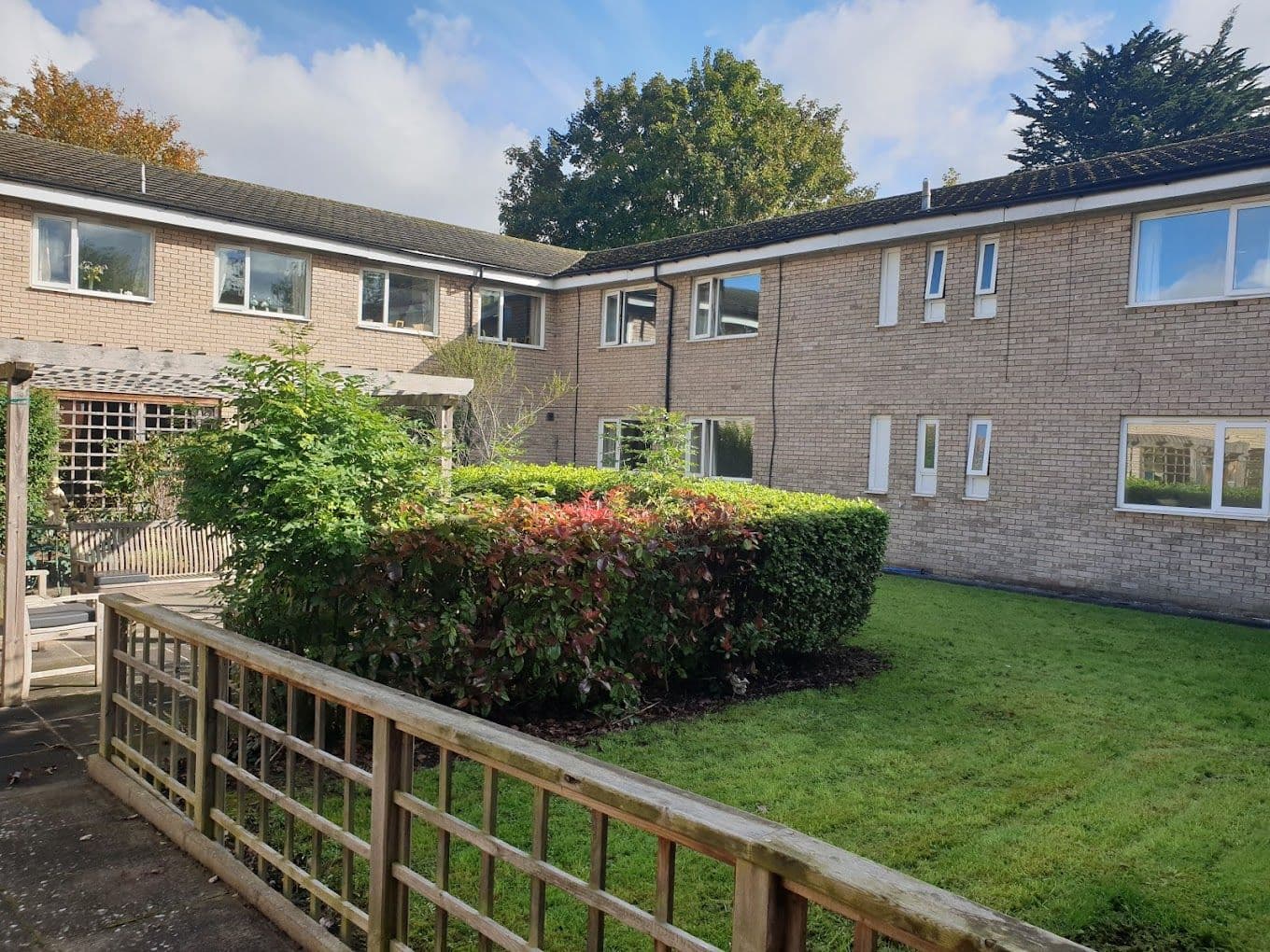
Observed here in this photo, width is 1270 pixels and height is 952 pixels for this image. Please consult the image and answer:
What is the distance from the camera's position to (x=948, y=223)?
1420 centimetres

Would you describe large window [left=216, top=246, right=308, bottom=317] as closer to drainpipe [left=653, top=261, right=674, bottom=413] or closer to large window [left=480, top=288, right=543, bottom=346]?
large window [left=480, top=288, right=543, bottom=346]

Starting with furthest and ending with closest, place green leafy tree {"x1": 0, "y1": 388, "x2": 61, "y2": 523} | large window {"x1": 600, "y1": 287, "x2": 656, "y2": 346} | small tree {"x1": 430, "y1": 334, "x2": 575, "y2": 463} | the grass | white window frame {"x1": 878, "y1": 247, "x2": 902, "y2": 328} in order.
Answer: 1. large window {"x1": 600, "y1": 287, "x2": 656, "y2": 346}
2. small tree {"x1": 430, "y1": 334, "x2": 575, "y2": 463}
3. white window frame {"x1": 878, "y1": 247, "x2": 902, "y2": 328}
4. green leafy tree {"x1": 0, "y1": 388, "x2": 61, "y2": 523}
5. the grass

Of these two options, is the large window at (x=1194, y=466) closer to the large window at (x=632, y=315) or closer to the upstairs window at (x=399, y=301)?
the large window at (x=632, y=315)

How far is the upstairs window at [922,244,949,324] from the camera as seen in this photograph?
14.8m

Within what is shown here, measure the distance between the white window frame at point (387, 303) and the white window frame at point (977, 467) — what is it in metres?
10.8

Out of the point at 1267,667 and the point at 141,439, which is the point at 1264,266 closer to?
the point at 1267,667

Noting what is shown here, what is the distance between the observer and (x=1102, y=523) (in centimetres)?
1273

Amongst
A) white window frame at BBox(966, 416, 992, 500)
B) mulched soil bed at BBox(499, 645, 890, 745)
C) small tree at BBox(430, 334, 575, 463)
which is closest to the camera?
mulched soil bed at BBox(499, 645, 890, 745)

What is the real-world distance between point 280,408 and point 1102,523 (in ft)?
36.9

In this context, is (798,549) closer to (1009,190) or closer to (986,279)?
(986,279)

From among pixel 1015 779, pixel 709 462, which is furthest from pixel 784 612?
pixel 709 462


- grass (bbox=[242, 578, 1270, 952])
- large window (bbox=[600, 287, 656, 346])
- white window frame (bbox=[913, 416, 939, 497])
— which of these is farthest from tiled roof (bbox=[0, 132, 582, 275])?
grass (bbox=[242, 578, 1270, 952])

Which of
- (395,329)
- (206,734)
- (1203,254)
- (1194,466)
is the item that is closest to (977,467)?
(1194,466)

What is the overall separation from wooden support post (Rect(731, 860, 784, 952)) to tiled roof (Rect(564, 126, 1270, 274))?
40.6ft
